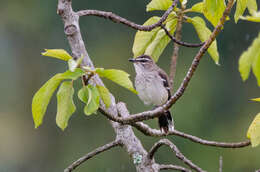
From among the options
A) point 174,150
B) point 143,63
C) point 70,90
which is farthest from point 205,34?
point 143,63

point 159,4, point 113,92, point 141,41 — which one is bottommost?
point 113,92

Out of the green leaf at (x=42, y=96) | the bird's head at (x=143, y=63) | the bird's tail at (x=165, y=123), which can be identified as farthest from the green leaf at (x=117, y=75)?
the bird's head at (x=143, y=63)

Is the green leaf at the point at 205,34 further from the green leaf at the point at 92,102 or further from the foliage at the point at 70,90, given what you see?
the green leaf at the point at 92,102

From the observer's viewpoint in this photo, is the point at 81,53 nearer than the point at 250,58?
No

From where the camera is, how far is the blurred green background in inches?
575

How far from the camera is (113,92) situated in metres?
15.3

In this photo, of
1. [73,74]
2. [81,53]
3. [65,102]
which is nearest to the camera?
[73,74]

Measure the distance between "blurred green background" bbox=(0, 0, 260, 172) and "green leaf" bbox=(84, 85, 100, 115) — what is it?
11.3 metres

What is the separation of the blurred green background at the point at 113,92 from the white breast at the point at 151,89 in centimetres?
805

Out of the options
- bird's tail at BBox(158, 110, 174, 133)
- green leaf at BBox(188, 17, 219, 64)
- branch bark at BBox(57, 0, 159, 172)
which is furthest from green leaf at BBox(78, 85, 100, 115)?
bird's tail at BBox(158, 110, 174, 133)

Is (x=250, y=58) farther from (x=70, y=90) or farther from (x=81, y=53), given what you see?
(x=81, y=53)

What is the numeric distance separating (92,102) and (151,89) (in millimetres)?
3154

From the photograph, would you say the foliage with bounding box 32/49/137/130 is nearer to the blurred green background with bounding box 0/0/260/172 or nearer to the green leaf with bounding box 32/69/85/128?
the green leaf with bounding box 32/69/85/128

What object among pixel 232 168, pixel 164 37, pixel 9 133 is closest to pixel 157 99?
pixel 164 37
